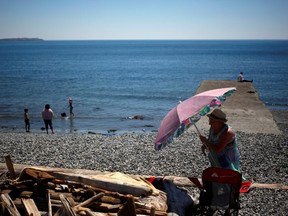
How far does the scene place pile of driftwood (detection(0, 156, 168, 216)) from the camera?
17.3 feet

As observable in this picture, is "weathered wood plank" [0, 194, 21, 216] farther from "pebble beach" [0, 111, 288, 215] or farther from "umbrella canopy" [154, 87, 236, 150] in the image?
"pebble beach" [0, 111, 288, 215]

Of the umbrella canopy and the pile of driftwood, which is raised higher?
the umbrella canopy

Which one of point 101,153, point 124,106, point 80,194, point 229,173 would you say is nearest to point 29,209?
point 80,194

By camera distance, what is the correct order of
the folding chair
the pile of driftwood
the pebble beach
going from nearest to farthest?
the folding chair
the pile of driftwood
the pebble beach

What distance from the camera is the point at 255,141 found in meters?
15.3

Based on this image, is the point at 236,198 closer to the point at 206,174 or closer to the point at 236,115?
the point at 206,174

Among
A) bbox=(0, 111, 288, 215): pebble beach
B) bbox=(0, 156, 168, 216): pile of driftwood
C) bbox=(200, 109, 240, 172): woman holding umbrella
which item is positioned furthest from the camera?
bbox=(0, 111, 288, 215): pebble beach

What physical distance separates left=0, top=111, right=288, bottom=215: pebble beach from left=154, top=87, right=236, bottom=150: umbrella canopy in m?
3.05

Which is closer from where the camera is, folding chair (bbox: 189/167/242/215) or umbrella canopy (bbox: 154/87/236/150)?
folding chair (bbox: 189/167/242/215)

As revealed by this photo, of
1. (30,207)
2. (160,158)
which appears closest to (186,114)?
(30,207)

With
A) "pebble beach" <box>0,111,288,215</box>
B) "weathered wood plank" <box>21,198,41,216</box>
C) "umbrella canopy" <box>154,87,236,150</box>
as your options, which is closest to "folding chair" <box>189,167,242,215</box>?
"umbrella canopy" <box>154,87,236,150</box>

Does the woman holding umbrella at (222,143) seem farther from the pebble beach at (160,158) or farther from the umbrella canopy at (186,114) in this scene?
the pebble beach at (160,158)

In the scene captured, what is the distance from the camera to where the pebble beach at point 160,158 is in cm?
799

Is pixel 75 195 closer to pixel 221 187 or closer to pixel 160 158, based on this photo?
pixel 221 187
